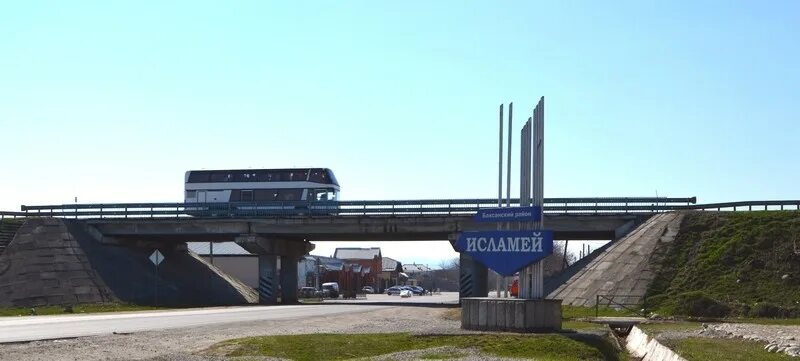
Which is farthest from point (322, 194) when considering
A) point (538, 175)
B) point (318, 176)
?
point (538, 175)

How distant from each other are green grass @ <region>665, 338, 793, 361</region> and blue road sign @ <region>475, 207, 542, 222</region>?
18.1 ft

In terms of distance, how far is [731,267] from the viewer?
4278 cm

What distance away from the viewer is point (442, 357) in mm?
18719

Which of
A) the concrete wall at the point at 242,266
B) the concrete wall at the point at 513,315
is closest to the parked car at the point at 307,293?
the concrete wall at the point at 242,266

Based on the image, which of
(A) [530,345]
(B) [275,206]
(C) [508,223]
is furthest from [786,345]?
(B) [275,206]

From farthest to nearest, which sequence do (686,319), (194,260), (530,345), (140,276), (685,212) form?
(194,260) < (140,276) < (685,212) < (686,319) < (530,345)

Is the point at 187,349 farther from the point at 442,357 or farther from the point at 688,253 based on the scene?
the point at 688,253

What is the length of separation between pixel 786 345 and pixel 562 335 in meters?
5.24

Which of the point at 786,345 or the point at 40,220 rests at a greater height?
the point at 40,220

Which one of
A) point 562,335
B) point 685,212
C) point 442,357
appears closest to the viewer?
point 442,357

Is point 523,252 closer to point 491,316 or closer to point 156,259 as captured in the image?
point 491,316

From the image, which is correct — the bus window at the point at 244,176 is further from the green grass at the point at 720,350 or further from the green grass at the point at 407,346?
the green grass at the point at 720,350

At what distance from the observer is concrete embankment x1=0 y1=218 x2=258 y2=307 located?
1938 inches

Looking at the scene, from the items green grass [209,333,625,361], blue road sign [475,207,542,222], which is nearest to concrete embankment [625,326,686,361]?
green grass [209,333,625,361]
